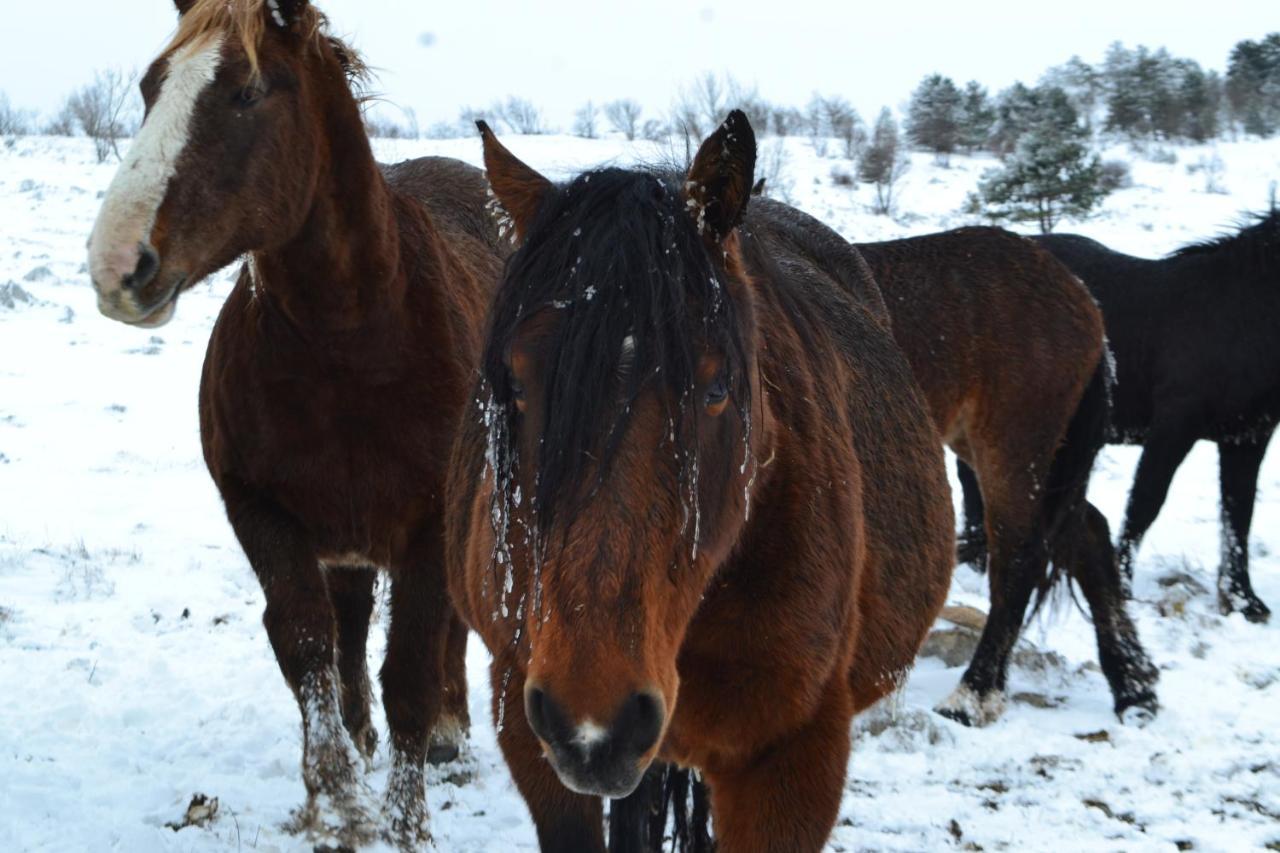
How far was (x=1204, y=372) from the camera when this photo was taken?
7254 millimetres

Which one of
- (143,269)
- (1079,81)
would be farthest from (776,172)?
(1079,81)

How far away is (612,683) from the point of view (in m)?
1.61

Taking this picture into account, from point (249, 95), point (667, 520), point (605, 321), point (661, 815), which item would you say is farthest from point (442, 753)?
point (605, 321)

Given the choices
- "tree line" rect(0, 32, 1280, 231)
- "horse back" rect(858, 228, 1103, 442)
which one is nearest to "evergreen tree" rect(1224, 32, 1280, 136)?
"tree line" rect(0, 32, 1280, 231)

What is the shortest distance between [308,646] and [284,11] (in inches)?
82.7

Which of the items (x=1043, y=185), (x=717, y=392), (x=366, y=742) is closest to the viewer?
(x=717, y=392)

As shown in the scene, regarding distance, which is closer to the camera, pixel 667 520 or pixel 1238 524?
pixel 667 520

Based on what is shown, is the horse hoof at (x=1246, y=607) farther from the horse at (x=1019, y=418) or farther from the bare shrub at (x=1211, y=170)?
the bare shrub at (x=1211, y=170)

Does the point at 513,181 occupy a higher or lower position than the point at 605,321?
higher

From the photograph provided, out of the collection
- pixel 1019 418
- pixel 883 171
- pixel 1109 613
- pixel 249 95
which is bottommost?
pixel 1109 613

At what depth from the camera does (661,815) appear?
322 centimetres

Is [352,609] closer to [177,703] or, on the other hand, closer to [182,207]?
[177,703]

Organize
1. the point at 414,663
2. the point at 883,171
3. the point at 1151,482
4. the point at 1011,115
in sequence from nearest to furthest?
the point at 414,663
the point at 1151,482
the point at 883,171
the point at 1011,115

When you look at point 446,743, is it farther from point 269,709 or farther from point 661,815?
point 661,815
